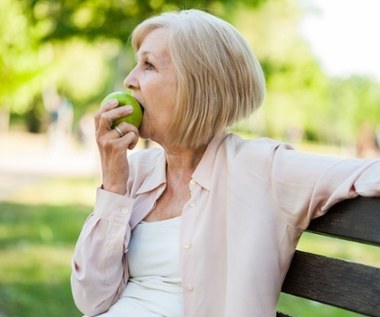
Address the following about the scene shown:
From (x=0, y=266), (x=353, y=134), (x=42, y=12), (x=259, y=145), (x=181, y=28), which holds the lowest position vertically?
(x=353, y=134)

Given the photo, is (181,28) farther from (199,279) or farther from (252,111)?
(199,279)

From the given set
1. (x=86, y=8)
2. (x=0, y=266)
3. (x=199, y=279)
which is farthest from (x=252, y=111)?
(x=86, y=8)

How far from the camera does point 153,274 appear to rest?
2.12 meters

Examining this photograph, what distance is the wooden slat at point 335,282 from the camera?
1747 mm

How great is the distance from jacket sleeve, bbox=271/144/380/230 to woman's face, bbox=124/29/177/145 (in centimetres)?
38

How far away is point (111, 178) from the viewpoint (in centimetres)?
214

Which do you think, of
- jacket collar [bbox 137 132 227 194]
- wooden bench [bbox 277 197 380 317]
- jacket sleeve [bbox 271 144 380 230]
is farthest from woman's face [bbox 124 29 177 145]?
wooden bench [bbox 277 197 380 317]

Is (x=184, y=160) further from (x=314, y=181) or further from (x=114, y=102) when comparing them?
(x=314, y=181)

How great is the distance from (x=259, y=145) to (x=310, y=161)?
204mm

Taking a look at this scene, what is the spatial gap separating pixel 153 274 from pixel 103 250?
0.17 metres

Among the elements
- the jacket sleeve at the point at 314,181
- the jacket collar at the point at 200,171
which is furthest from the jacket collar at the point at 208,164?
the jacket sleeve at the point at 314,181

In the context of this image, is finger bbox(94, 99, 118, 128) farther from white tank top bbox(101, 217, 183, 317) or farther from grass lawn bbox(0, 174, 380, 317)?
grass lawn bbox(0, 174, 380, 317)

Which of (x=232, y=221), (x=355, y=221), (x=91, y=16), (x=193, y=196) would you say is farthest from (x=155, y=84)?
(x=91, y=16)

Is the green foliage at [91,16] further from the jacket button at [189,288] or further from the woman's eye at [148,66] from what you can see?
the jacket button at [189,288]
